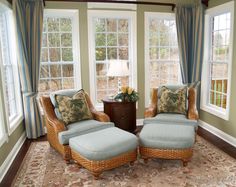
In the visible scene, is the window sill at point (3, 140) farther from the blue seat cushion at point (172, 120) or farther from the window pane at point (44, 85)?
the blue seat cushion at point (172, 120)

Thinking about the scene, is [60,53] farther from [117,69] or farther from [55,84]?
[117,69]

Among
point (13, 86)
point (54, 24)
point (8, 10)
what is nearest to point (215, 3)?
point (54, 24)

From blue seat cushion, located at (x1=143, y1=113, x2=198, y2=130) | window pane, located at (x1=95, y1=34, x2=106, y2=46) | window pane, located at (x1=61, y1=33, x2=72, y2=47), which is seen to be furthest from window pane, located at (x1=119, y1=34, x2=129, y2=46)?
blue seat cushion, located at (x1=143, y1=113, x2=198, y2=130)

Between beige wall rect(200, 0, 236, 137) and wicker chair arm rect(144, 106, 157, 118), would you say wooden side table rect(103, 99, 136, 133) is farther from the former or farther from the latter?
beige wall rect(200, 0, 236, 137)

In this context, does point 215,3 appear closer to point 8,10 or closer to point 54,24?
point 54,24

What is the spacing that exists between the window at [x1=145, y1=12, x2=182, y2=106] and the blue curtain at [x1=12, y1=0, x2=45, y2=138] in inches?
82.0

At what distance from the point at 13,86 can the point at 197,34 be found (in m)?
3.59

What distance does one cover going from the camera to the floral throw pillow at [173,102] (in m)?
3.77

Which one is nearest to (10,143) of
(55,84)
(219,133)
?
(55,84)

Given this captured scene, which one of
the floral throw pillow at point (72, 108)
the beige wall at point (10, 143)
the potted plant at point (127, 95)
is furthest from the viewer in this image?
the potted plant at point (127, 95)

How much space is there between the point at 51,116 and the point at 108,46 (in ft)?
6.28

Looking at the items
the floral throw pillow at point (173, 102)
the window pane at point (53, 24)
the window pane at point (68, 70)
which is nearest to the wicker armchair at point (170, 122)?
the floral throw pillow at point (173, 102)

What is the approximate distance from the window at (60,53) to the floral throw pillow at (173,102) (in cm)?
168

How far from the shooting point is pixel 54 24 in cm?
429
